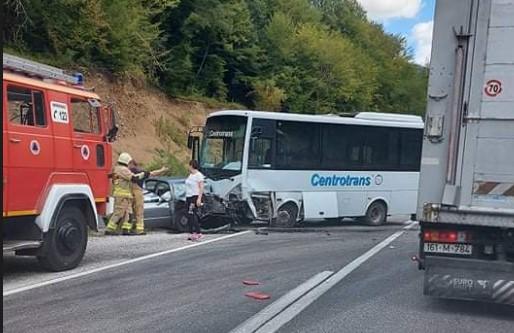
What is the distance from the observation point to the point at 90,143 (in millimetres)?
9867

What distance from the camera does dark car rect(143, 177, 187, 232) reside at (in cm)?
1571

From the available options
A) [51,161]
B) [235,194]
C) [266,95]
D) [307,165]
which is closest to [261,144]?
[235,194]

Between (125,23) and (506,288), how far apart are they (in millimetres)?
24479

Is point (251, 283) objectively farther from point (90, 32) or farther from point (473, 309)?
point (90, 32)

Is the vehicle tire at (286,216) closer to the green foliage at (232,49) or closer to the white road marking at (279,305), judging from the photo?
the white road marking at (279,305)

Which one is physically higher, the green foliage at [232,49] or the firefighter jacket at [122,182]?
the green foliage at [232,49]

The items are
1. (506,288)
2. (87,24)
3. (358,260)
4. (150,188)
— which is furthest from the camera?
(87,24)

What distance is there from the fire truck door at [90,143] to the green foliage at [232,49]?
12.0 metres

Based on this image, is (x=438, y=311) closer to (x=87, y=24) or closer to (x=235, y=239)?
(x=235, y=239)

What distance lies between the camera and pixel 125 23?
2869 cm

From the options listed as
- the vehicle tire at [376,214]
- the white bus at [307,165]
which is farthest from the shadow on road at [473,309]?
the vehicle tire at [376,214]

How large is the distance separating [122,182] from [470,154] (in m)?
9.15

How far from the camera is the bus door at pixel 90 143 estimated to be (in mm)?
9547

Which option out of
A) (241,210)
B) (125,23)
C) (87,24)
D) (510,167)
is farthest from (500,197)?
(125,23)
